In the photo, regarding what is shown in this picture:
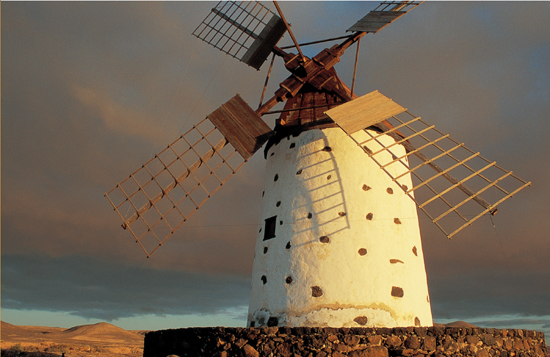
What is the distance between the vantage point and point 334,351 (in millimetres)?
6227

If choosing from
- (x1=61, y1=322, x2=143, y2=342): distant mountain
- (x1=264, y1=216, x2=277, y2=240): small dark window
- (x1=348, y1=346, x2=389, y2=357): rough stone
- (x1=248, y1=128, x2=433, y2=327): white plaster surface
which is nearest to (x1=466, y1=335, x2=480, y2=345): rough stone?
(x1=248, y1=128, x2=433, y2=327): white plaster surface

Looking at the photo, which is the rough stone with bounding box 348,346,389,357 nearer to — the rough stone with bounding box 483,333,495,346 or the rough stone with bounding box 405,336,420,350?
the rough stone with bounding box 405,336,420,350

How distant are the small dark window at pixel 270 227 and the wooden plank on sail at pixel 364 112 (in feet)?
8.07

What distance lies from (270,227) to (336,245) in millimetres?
1618

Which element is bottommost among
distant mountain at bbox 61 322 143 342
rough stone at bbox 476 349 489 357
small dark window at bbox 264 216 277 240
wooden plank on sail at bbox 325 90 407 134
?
rough stone at bbox 476 349 489 357

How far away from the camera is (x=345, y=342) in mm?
6293

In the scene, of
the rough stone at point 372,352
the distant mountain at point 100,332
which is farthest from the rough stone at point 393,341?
the distant mountain at point 100,332

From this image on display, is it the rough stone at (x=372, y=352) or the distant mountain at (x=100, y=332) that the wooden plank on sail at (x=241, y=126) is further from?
the distant mountain at (x=100, y=332)

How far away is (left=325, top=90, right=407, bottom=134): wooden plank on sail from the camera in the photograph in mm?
8148

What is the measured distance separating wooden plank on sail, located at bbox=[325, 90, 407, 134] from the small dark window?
2.46 meters

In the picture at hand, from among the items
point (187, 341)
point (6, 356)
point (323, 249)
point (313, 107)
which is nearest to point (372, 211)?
point (323, 249)

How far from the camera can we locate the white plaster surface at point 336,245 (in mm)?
7418

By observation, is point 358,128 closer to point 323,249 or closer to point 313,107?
point 313,107

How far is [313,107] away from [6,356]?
1014 centimetres
